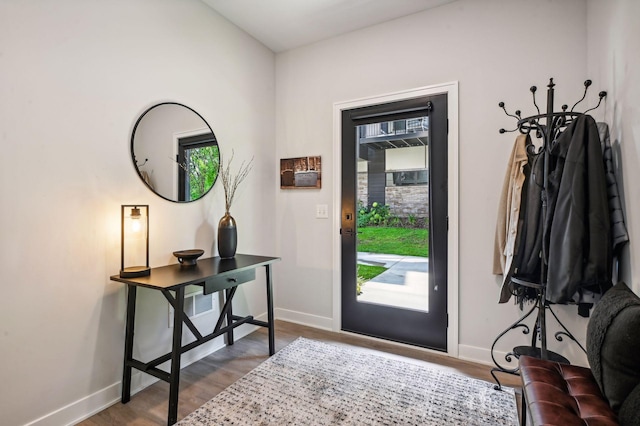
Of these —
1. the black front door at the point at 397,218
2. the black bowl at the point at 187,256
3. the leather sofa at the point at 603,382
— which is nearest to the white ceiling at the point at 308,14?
the black front door at the point at 397,218

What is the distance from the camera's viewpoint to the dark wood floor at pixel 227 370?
179cm

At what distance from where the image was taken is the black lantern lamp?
1859 millimetres

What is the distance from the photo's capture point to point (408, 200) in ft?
8.65

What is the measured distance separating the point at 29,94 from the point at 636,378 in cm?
286

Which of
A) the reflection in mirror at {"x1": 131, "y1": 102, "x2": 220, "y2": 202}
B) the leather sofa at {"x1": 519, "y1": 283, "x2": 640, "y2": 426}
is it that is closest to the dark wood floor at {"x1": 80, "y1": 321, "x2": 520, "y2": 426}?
the leather sofa at {"x1": 519, "y1": 283, "x2": 640, "y2": 426}

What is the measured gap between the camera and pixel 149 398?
1.94 m

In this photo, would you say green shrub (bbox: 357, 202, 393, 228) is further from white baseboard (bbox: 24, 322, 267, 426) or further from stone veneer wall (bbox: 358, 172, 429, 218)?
white baseboard (bbox: 24, 322, 267, 426)

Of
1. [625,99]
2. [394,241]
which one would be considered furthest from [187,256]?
[625,99]

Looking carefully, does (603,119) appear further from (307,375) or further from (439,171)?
(307,375)

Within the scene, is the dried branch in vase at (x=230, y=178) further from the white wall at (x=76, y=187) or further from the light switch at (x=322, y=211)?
the light switch at (x=322, y=211)

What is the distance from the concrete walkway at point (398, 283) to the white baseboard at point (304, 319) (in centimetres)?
44

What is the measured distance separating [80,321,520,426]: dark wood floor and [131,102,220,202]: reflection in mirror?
4.24ft

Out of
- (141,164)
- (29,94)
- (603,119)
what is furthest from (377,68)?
(29,94)

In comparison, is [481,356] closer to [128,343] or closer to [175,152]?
[128,343]
